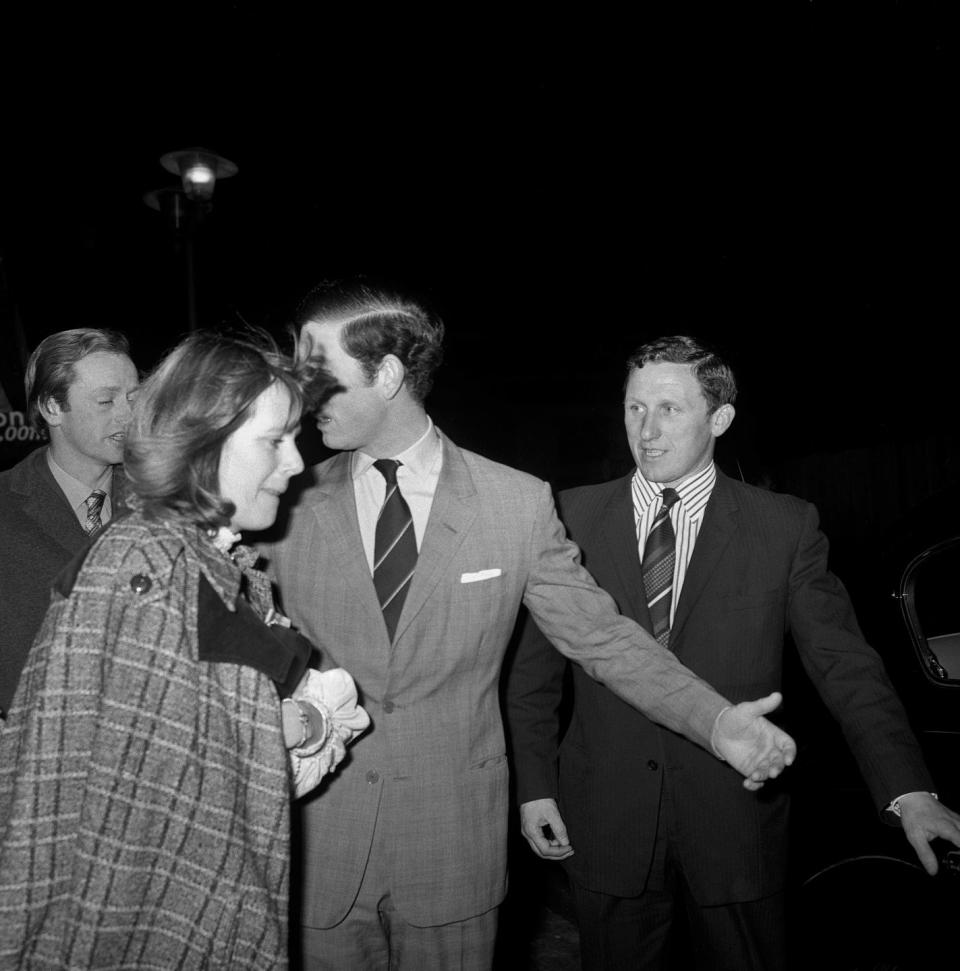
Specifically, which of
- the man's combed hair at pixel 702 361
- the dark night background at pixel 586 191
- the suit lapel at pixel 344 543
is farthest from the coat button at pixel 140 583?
the dark night background at pixel 586 191

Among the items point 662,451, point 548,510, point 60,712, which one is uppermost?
point 662,451

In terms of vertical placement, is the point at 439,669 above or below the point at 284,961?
above

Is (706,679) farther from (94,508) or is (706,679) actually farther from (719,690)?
(94,508)

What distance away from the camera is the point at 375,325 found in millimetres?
2314

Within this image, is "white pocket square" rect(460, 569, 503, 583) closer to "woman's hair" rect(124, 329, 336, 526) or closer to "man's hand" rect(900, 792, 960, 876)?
"woman's hair" rect(124, 329, 336, 526)

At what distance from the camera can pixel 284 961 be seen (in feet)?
4.99

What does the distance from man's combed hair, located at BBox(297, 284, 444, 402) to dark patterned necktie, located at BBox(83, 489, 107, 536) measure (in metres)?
1.02

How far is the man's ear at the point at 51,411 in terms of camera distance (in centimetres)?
278

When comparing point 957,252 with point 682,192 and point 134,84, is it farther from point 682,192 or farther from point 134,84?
point 134,84

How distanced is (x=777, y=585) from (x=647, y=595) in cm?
40

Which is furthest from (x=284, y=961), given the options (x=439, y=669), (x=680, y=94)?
(x=680, y=94)

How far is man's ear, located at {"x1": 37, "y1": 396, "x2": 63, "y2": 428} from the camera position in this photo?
2775 millimetres

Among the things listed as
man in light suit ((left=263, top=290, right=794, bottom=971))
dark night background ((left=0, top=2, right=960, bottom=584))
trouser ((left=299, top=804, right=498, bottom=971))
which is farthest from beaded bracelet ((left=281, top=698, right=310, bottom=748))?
dark night background ((left=0, top=2, right=960, bottom=584))

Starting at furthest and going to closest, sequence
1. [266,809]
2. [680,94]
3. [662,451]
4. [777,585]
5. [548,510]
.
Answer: [680,94], [662,451], [777,585], [548,510], [266,809]
